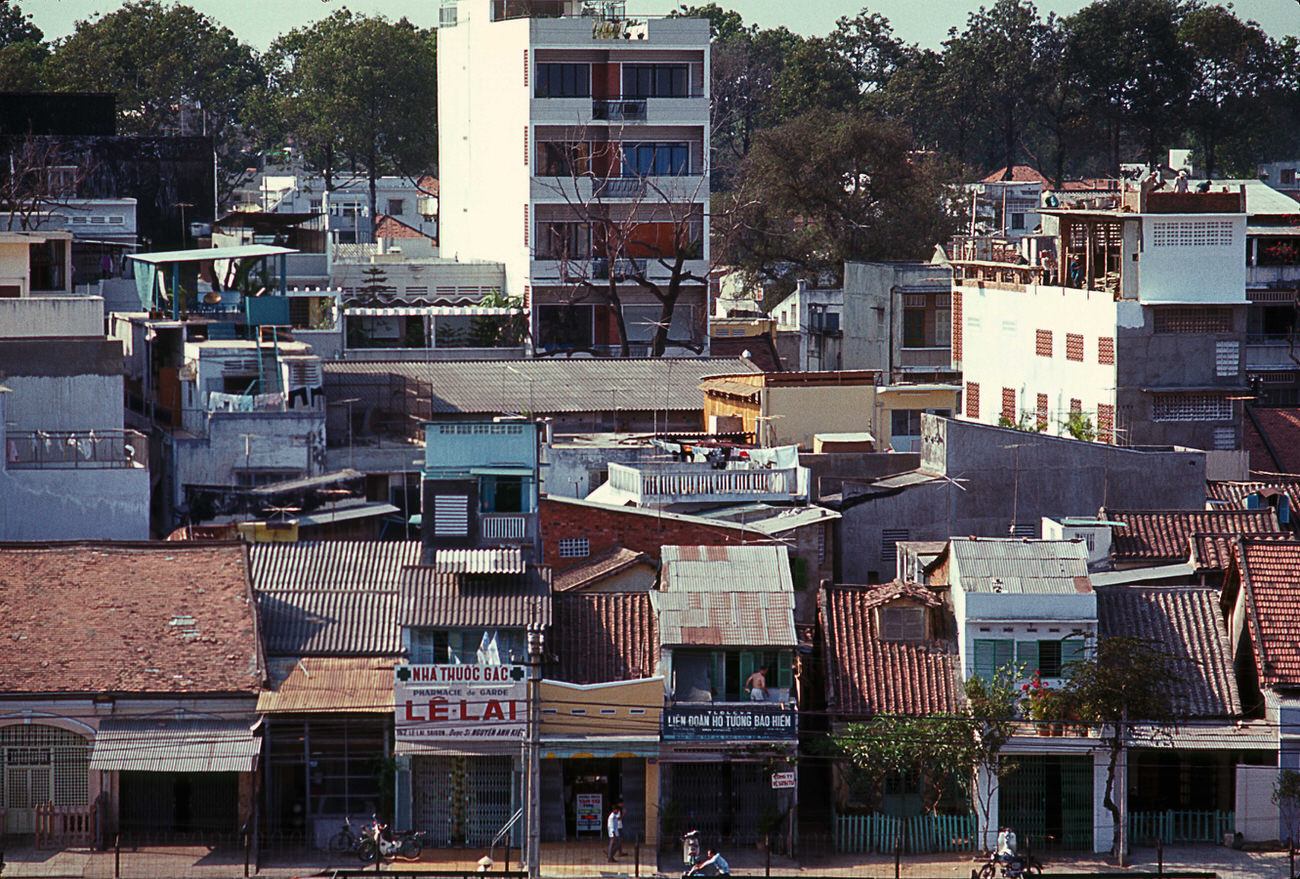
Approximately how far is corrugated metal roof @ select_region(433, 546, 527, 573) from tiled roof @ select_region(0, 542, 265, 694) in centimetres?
326

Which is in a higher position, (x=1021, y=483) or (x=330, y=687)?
(x=1021, y=483)

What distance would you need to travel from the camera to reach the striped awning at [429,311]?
5891cm

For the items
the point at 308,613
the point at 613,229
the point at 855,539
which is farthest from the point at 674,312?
the point at 308,613

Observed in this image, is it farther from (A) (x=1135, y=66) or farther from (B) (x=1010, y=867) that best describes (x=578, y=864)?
(A) (x=1135, y=66)

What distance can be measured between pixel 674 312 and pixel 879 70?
50938 millimetres

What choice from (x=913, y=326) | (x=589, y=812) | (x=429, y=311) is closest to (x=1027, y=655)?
(x=589, y=812)

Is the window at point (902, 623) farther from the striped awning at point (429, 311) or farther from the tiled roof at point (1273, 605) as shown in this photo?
the striped awning at point (429, 311)

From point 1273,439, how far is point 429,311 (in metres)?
25.9

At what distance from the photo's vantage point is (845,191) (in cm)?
7469

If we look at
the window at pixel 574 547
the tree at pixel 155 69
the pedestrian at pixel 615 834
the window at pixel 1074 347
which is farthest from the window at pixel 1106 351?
the tree at pixel 155 69

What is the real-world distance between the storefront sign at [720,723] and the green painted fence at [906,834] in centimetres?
178

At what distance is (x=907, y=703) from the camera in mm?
30281

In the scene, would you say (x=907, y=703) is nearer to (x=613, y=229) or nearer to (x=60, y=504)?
(x=60, y=504)

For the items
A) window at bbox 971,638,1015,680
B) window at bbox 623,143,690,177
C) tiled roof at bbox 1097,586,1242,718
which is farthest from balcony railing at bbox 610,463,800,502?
window at bbox 623,143,690,177
